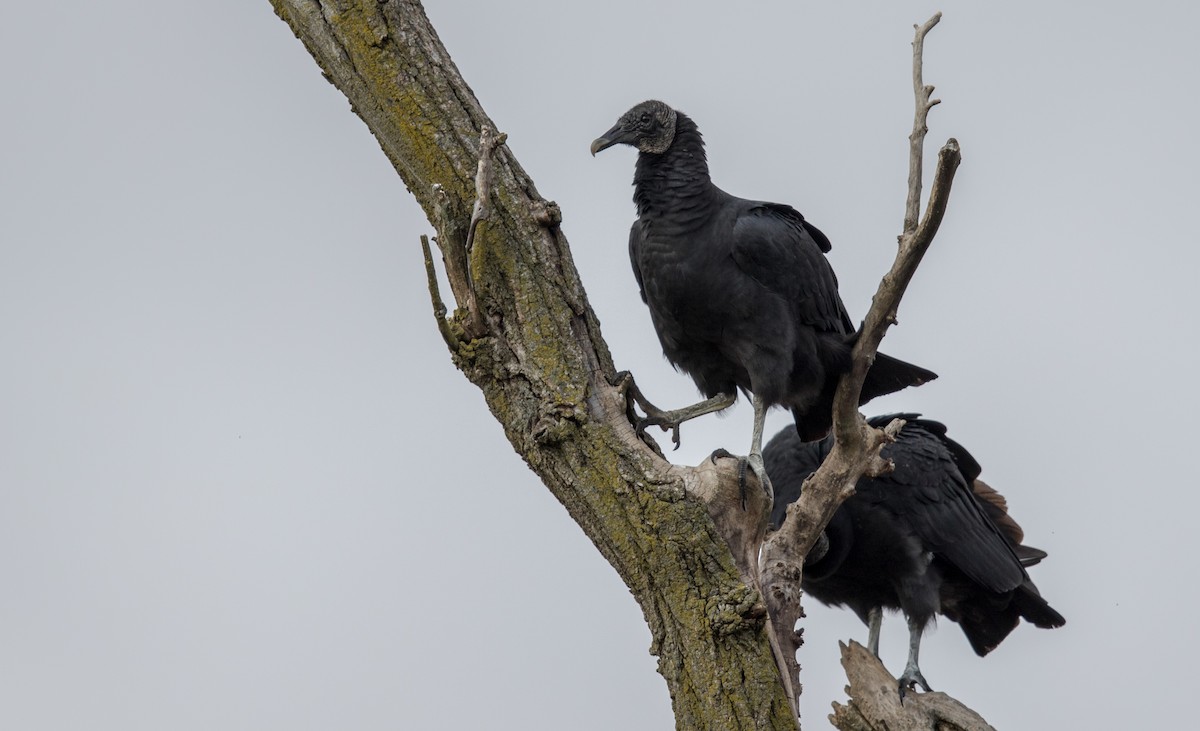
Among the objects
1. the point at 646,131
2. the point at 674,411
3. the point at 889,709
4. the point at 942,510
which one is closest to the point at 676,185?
the point at 646,131

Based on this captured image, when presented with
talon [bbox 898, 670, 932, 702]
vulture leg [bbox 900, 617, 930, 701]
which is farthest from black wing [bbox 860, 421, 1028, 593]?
talon [bbox 898, 670, 932, 702]

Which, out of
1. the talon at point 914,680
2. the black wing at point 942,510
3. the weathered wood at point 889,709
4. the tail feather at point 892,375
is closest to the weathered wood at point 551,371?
the weathered wood at point 889,709

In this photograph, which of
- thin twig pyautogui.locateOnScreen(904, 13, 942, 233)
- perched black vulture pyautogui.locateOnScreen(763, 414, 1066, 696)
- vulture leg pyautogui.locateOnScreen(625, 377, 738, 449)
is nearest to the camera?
thin twig pyautogui.locateOnScreen(904, 13, 942, 233)

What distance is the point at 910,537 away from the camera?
5.34m

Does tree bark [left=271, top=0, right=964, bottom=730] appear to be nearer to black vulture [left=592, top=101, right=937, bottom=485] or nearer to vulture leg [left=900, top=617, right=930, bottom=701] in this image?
black vulture [left=592, top=101, right=937, bottom=485]

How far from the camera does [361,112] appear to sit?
3.79 meters

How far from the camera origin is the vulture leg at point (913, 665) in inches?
189

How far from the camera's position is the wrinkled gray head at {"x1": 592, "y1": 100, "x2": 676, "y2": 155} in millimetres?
4387

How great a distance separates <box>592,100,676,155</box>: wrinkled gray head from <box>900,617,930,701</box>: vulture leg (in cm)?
209

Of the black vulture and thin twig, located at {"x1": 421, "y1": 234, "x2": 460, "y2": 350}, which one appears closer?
thin twig, located at {"x1": 421, "y1": 234, "x2": 460, "y2": 350}

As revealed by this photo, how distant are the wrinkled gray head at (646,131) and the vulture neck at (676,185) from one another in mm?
26

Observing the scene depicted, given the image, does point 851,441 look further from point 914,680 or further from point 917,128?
point 914,680

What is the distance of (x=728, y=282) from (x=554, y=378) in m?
0.92

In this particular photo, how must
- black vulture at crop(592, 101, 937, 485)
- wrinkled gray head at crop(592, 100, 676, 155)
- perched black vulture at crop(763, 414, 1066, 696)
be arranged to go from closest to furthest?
1. black vulture at crop(592, 101, 937, 485)
2. wrinkled gray head at crop(592, 100, 676, 155)
3. perched black vulture at crop(763, 414, 1066, 696)
